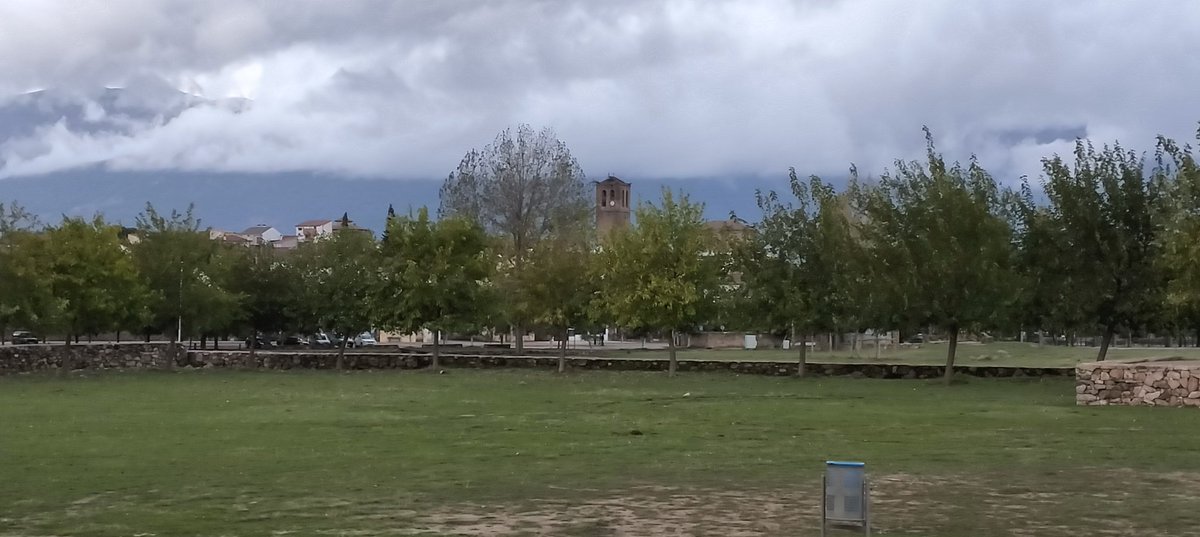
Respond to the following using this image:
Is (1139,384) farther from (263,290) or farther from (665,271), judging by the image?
(263,290)

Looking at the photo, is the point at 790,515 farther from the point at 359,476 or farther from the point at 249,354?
the point at 249,354

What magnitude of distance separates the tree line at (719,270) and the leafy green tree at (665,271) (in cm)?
8

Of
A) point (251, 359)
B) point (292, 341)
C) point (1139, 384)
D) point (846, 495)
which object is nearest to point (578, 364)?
point (251, 359)

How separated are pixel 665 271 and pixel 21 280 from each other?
22.8m

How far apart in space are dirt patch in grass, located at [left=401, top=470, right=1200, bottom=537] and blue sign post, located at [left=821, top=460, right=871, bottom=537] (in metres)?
1.94

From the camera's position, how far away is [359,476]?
1529cm

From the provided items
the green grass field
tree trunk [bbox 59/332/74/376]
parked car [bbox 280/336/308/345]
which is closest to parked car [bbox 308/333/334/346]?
parked car [bbox 280/336/308/345]

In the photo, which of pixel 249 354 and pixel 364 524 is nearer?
pixel 364 524

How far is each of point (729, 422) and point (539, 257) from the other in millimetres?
27478

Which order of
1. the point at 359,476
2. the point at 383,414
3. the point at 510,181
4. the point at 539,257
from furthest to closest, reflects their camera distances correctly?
1. the point at 510,181
2. the point at 539,257
3. the point at 383,414
4. the point at 359,476

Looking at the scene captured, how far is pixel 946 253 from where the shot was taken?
1543 inches

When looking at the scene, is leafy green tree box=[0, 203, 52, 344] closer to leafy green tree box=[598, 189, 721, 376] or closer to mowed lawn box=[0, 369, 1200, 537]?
mowed lawn box=[0, 369, 1200, 537]

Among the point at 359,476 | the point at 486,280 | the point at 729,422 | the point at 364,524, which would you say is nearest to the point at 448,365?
the point at 486,280

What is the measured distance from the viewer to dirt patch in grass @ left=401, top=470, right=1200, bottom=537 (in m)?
11.4
